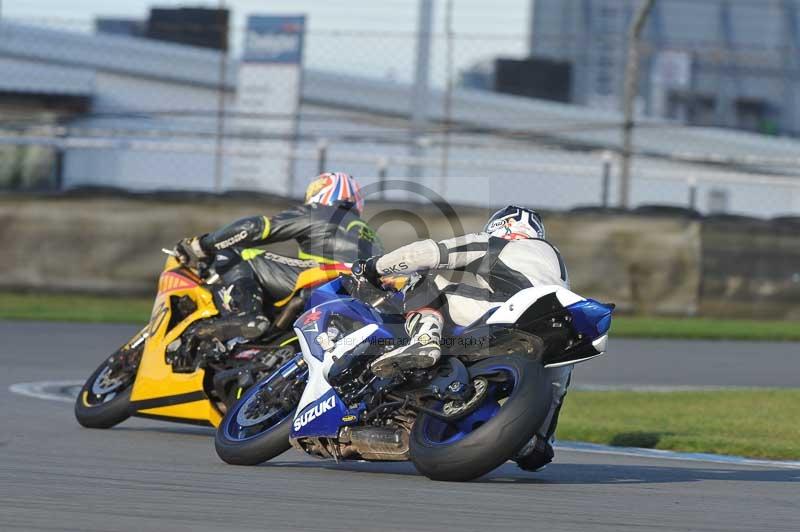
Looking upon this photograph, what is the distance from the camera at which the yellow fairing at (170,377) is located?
26.2 feet

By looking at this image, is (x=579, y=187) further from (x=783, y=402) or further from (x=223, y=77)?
(x=783, y=402)

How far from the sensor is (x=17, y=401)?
9453 mm

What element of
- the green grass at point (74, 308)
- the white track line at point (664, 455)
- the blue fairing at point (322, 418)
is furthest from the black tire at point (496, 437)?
the green grass at point (74, 308)

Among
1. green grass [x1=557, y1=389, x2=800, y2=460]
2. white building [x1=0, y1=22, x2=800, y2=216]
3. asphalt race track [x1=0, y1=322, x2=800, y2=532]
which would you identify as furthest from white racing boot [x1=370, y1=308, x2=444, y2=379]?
white building [x1=0, y1=22, x2=800, y2=216]

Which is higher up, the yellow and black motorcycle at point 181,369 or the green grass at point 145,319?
the yellow and black motorcycle at point 181,369

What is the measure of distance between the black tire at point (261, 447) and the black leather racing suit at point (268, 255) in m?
1.29

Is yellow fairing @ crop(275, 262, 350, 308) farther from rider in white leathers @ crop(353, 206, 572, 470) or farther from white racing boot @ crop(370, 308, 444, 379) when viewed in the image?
white racing boot @ crop(370, 308, 444, 379)

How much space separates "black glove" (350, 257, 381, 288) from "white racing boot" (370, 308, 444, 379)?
25 cm

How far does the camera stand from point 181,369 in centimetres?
808

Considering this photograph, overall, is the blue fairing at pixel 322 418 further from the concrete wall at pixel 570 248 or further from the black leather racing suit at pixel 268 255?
the concrete wall at pixel 570 248

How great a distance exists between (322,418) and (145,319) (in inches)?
375

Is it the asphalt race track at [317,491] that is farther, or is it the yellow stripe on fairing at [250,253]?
the yellow stripe on fairing at [250,253]

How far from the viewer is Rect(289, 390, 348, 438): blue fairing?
6.52 meters

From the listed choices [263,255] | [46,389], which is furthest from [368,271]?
[46,389]
